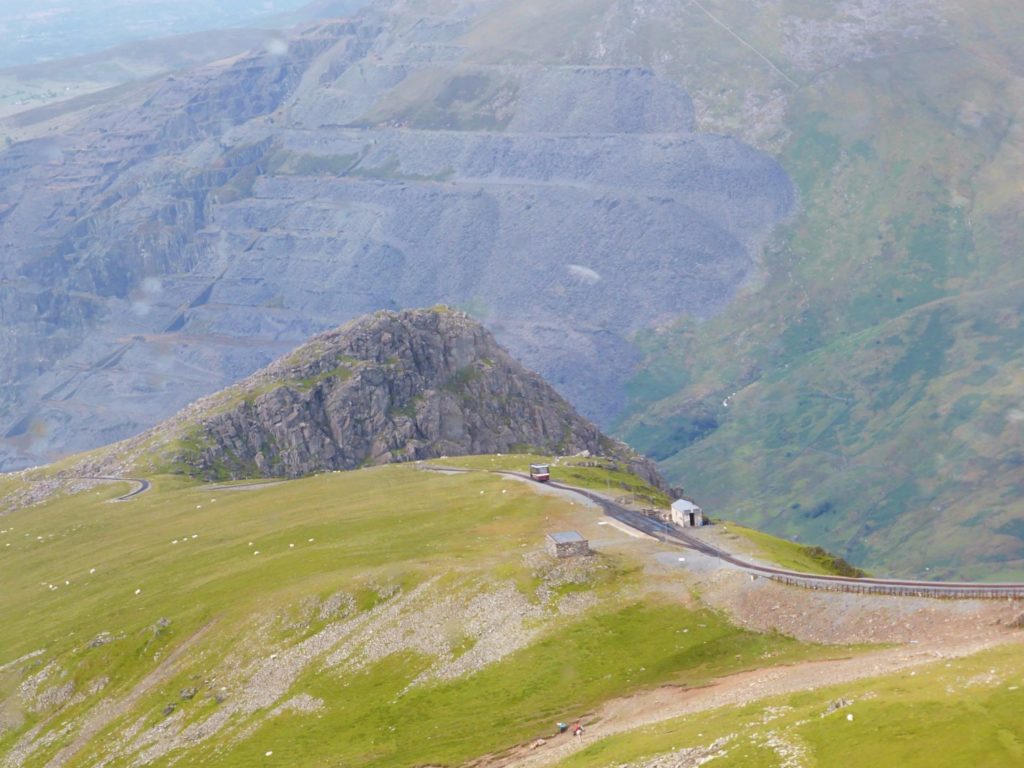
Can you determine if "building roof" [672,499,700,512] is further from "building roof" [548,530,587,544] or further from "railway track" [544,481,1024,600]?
"building roof" [548,530,587,544]

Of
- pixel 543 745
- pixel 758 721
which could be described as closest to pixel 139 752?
pixel 543 745

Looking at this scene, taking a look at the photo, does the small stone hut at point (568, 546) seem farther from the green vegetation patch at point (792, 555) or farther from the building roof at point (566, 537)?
the green vegetation patch at point (792, 555)

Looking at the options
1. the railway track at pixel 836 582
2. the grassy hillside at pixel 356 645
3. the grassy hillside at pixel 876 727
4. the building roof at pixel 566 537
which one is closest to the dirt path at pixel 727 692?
the grassy hillside at pixel 356 645

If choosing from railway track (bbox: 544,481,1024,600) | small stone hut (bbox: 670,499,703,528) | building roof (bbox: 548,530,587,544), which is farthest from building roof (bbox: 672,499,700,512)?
building roof (bbox: 548,530,587,544)

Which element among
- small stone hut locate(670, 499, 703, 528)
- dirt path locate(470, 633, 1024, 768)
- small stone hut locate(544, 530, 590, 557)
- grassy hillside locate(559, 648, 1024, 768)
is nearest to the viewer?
grassy hillside locate(559, 648, 1024, 768)

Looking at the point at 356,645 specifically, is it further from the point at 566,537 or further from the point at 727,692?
the point at 727,692

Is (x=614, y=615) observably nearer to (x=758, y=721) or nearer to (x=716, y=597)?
(x=716, y=597)
